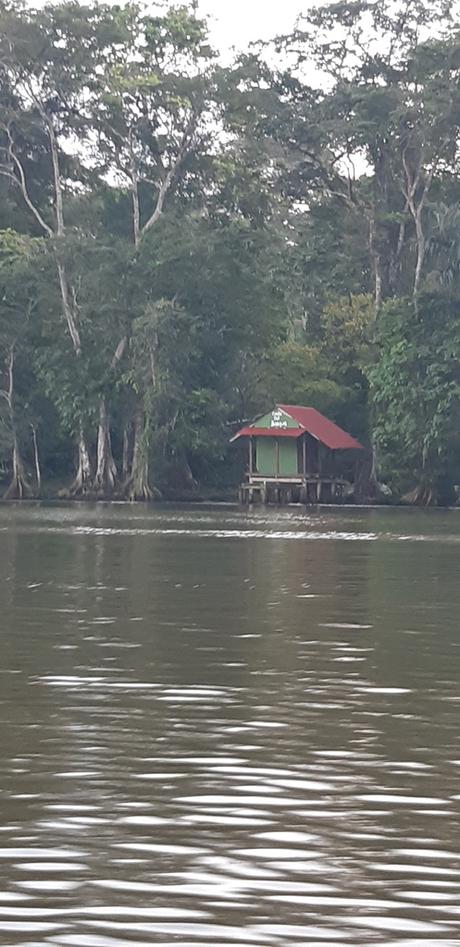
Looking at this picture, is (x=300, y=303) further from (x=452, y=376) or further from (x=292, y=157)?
(x=452, y=376)

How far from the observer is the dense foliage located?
240ft

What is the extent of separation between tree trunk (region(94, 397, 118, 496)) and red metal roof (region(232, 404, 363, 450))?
5.33 meters

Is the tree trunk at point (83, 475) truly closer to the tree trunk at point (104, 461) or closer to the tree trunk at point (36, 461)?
the tree trunk at point (104, 461)

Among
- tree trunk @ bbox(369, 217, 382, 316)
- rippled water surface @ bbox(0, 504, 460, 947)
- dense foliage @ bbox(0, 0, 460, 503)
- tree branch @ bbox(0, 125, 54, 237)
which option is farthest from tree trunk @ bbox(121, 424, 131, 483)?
rippled water surface @ bbox(0, 504, 460, 947)

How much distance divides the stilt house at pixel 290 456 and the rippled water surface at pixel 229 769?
50.4 meters

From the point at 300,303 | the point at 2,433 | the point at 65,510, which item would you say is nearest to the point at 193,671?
the point at 65,510

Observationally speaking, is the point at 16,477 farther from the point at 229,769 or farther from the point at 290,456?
the point at 229,769

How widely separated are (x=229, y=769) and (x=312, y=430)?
207ft

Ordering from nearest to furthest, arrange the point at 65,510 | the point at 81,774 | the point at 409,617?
the point at 81,774 < the point at 409,617 < the point at 65,510

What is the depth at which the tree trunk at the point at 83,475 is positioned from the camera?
75.2 metres

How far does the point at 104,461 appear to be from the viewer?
75000mm

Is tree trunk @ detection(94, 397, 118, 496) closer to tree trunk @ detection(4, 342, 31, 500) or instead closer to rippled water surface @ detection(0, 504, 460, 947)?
tree trunk @ detection(4, 342, 31, 500)

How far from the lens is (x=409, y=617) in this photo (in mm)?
20250

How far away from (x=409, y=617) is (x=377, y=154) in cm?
5796
